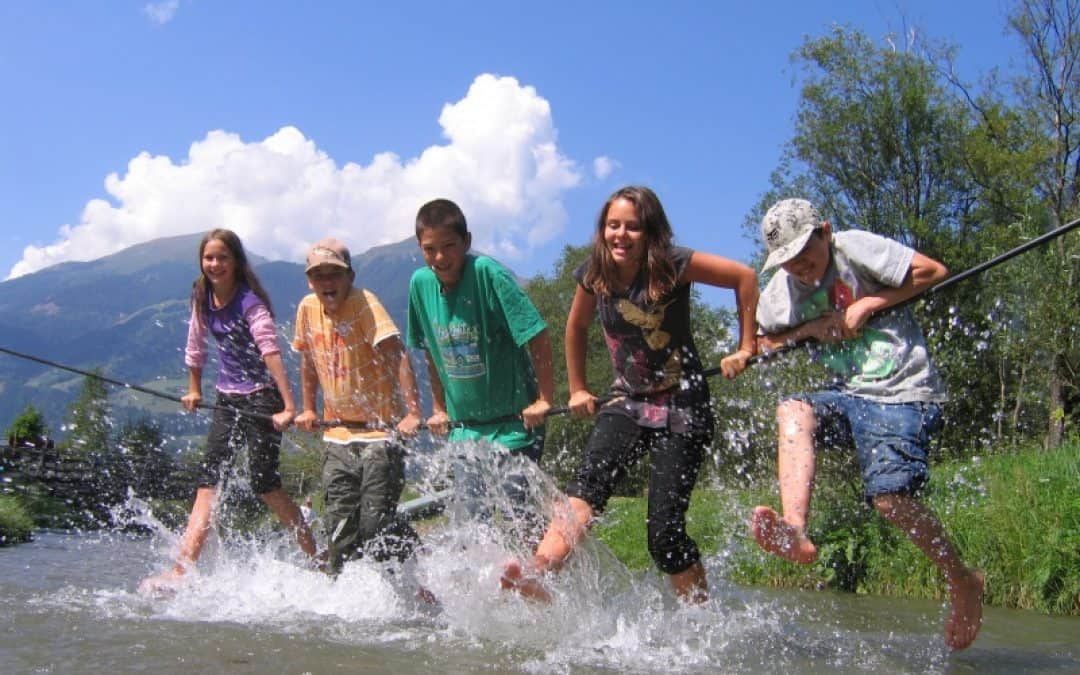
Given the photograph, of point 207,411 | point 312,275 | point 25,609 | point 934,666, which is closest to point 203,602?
point 25,609

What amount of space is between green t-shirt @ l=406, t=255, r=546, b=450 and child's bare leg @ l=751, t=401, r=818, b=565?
3.86 ft

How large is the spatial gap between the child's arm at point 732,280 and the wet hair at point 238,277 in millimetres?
2668

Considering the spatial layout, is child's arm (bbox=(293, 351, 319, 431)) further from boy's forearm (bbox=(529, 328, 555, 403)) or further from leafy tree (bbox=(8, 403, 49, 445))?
leafy tree (bbox=(8, 403, 49, 445))

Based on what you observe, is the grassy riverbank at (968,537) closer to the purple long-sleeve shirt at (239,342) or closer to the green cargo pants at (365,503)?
the green cargo pants at (365,503)

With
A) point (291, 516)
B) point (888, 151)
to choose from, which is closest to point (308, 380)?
point (291, 516)

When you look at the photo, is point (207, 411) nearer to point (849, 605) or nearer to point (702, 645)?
point (702, 645)

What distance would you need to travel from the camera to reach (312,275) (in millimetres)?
5211

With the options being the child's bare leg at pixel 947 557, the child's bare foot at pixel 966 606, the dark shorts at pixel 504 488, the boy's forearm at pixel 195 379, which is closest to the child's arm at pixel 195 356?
the boy's forearm at pixel 195 379

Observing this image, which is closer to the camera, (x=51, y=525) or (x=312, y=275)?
(x=312, y=275)

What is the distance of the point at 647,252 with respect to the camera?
4.20 metres

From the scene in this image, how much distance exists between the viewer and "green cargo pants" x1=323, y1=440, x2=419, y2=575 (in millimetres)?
5062

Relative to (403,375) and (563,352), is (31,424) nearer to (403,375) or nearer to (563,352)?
(563,352)

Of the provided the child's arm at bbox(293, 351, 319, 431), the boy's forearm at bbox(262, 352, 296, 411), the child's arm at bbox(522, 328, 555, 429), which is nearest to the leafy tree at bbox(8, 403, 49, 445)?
the boy's forearm at bbox(262, 352, 296, 411)

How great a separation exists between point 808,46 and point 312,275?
2466 cm
